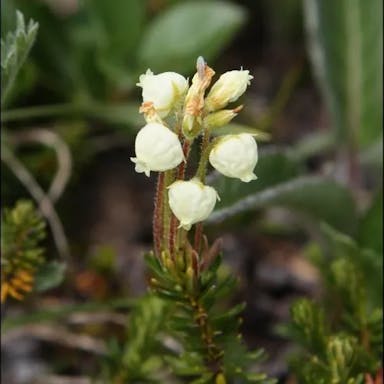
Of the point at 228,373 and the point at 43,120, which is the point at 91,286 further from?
the point at 228,373

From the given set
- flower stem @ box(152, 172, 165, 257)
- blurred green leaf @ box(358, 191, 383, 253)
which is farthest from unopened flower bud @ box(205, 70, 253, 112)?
blurred green leaf @ box(358, 191, 383, 253)

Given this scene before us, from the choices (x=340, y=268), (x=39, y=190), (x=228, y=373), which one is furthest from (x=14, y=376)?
(x=340, y=268)

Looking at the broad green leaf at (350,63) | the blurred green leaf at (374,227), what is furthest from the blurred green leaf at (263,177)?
the broad green leaf at (350,63)

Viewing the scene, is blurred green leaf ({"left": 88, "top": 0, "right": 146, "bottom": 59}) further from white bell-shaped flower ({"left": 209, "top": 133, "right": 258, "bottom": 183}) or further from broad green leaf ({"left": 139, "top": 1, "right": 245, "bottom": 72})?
white bell-shaped flower ({"left": 209, "top": 133, "right": 258, "bottom": 183})

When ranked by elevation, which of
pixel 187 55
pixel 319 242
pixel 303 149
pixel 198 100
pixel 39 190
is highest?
pixel 187 55

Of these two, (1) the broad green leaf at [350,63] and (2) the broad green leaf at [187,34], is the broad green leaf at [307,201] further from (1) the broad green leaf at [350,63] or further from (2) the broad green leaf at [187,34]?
(2) the broad green leaf at [187,34]

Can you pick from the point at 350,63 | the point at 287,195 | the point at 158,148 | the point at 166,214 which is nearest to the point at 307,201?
the point at 287,195
